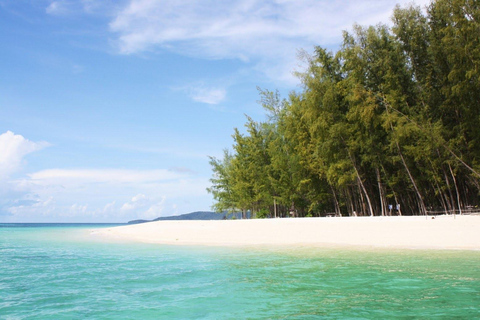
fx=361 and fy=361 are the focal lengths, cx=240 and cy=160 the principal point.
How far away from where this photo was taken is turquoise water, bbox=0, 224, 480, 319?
22.7ft

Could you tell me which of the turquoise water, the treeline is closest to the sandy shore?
the turquoise water

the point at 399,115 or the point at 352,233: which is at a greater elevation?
the point at 399,115

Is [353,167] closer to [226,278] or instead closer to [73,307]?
[226,278]

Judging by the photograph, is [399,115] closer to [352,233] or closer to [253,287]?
[352,233]

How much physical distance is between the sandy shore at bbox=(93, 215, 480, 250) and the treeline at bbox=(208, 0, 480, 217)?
519cm

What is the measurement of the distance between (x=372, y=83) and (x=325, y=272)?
62.6 ft

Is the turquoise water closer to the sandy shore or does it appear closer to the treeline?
the sandy shore

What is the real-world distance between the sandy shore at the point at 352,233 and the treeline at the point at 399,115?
5194 mm

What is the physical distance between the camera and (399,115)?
2428 cm

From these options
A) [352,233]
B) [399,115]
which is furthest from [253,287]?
[399,115]

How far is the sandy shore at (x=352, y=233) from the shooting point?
16.8 metres

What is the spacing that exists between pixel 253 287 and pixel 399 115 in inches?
765

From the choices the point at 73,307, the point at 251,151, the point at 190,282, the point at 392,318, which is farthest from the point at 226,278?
the point at 251,151

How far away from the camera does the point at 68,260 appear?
15.5m
